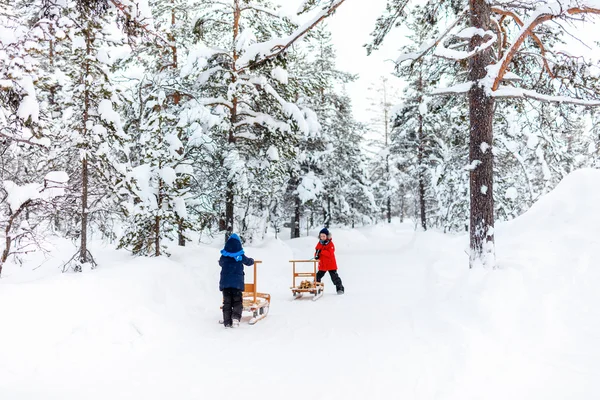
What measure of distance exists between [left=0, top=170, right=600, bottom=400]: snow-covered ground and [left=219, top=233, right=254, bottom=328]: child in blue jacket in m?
0.39

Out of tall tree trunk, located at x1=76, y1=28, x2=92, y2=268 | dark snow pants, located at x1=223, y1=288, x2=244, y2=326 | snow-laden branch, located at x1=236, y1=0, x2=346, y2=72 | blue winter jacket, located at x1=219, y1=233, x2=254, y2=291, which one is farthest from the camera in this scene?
tall tree trunk, located at x1=76, y1=28, x2=92, y2=268

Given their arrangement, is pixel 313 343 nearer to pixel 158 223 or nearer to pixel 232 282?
pixel 232 282

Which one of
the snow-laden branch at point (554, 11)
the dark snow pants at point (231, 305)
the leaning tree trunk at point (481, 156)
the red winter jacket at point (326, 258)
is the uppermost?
the snow-laden branch at point (554, 11)

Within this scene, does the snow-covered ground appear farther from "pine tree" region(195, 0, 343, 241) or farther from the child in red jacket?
"pine tree" region(195, 0, 343, 241)

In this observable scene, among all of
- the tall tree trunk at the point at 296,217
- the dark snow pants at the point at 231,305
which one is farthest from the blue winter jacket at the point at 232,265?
the tall tree trunk at the point at 296,217

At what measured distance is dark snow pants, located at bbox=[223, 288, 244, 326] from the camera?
26.8ft

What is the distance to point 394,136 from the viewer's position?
1113 inches

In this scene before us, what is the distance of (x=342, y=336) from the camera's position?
6.78 meters

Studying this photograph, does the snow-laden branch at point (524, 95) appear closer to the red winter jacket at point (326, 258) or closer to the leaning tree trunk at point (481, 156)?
the leaning tree trunk at point (481, 156)

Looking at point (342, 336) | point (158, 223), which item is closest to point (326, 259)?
point (158, 223)

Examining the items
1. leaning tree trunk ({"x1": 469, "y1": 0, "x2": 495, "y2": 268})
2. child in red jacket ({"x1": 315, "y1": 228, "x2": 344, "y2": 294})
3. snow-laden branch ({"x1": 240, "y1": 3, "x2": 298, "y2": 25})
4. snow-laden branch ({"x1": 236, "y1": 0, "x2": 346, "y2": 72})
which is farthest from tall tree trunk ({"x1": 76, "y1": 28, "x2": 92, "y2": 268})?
leaning tree trunk ({"x1": 469, "y1": 0, "x2": 495, "y2": 268})

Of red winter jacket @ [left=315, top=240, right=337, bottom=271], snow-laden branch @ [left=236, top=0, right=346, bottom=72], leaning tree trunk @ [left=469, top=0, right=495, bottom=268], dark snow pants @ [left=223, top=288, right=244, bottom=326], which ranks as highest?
snow-laden branch @ [left=236, top=0, right=346, bottom=72]

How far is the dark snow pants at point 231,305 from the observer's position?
8181 millimetres

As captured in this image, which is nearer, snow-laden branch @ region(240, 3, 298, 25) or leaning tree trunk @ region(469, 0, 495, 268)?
leaning tree trunk @ region(469, 0, 495, 268)
